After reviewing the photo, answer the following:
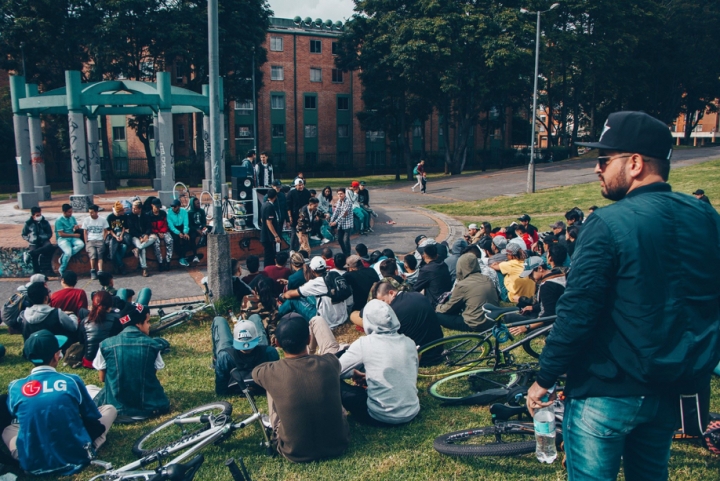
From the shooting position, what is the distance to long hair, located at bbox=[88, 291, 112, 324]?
7.46 meters

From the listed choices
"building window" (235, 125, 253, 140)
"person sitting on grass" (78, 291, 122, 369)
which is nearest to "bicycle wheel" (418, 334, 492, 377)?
"person sitting on grass" (78, 291, 122, 369)

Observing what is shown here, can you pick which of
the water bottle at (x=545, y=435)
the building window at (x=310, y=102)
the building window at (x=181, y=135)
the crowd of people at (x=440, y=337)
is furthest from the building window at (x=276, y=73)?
the water bottle at (x=545, y=435)

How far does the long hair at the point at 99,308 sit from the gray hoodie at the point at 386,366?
360cm

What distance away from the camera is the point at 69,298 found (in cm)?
909

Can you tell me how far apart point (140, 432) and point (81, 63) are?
36.6 meters

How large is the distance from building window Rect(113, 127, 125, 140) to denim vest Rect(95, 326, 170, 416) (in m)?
51.4

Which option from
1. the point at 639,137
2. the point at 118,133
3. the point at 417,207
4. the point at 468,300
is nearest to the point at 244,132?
the point at 118,133

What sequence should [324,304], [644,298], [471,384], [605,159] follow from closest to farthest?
[644,298]
[605,159]
[471,384]
[324,304]

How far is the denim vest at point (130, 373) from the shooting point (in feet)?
20.4

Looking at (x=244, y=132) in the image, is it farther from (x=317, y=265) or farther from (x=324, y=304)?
(x=324, y=304)


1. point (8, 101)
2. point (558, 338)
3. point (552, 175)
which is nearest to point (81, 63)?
point (8, 101)

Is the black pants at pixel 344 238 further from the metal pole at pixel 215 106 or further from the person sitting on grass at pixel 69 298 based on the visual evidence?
the person sitting on grass at pixel 69 298

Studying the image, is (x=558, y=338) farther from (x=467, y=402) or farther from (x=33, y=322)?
(x=33, y=322)

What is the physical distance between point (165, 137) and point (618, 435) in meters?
21.6
